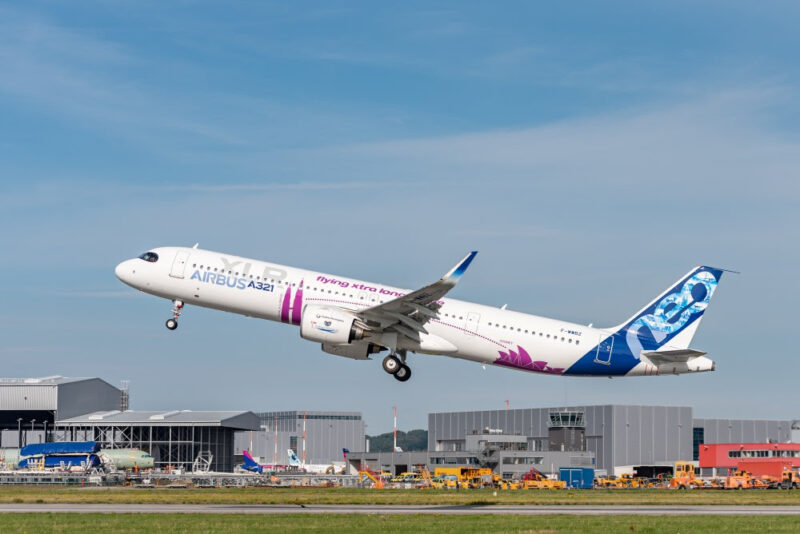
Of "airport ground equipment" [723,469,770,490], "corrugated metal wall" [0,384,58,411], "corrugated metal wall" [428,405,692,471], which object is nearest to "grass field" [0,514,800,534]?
"airport ground equipment" [723,469,770,490]

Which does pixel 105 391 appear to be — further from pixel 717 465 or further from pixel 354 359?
pixel 354 359

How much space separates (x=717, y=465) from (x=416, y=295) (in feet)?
335

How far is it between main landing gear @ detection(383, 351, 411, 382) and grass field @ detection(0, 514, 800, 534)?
16.3 m

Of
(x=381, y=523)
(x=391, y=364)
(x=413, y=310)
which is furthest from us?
(x=391, y=364)

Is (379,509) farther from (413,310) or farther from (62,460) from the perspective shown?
(62,460)

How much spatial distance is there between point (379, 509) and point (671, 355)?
21.6m

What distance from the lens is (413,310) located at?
202ft

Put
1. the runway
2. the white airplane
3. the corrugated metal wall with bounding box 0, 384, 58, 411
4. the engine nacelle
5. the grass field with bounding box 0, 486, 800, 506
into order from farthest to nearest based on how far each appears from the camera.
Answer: the corrugated metal wall with bounding box 0, 384, 58, 411, the grass field with bounding box 0, 486, 800, 506, the white airplane, the engine nacelle, the runway

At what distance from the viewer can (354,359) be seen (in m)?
65.4

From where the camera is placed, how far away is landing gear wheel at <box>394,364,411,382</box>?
64.6 metres

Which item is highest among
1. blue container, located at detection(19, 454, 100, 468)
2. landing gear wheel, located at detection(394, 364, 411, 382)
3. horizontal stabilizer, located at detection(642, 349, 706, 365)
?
horizontal stabilizer, located at detection(642, 349, 706, 365)

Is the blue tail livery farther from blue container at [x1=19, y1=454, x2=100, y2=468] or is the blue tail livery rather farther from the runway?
blue container at [x1=19, y1=454, x2=100, y2=468]

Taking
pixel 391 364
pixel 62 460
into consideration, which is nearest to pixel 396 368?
pixel 391 364

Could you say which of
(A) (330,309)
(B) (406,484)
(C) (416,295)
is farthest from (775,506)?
(B) (406,484)
